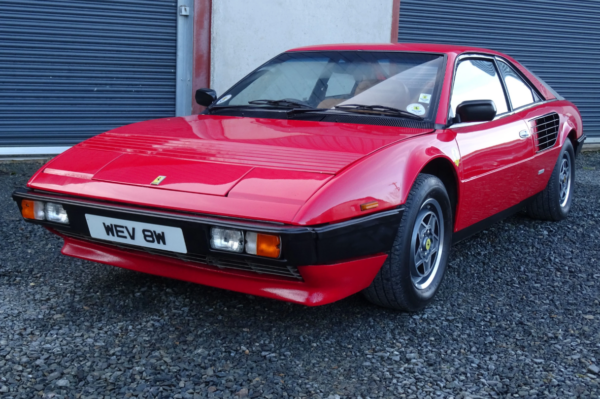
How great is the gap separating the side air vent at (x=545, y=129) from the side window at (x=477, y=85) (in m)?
0.34

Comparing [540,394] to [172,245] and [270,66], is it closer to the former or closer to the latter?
[172,245]

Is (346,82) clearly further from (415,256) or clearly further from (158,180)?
(158,180)

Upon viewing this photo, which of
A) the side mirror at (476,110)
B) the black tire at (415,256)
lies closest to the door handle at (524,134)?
the side mirror at (476,110)

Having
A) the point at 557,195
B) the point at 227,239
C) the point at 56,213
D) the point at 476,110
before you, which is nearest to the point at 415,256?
the point at 476,110

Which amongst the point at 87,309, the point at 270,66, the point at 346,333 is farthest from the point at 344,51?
the point at 87,309

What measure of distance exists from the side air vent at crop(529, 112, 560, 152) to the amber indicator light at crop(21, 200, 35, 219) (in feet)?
9.54

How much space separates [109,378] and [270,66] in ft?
7.25

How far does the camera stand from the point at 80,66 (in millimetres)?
6371

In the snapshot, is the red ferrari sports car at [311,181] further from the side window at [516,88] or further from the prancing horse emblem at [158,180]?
the side window at [516,88]

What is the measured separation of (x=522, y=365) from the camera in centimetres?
234

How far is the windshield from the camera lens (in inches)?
124

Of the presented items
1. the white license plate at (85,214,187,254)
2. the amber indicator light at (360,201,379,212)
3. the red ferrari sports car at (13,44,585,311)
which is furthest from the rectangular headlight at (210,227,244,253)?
the amber indicator light at (360,201,379,212)

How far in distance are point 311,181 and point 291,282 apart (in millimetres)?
397

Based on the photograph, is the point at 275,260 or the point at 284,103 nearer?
the point at 275,260
